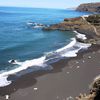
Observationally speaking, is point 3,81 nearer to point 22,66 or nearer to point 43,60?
point 22,66

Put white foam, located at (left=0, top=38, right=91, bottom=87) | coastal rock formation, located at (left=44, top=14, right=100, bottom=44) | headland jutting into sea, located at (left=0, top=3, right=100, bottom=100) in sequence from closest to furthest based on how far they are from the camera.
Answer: headland jutting into sea, located at (left=0, top=3, right=100, bottom=100), white foam, located at (left=0, top=38, right=91, bottom=87), coastal rock formation, located at (left=44, top=14, right=100, bottom=44)

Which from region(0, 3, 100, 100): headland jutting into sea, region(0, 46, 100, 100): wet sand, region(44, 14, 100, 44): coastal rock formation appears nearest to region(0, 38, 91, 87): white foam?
region(0, 3, 100, 100): headland jutting into sea

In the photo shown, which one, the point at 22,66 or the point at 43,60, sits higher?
the point at 22,66

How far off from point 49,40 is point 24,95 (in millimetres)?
34325

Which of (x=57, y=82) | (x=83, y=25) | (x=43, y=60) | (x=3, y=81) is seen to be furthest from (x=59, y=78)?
(x=83, y=25)

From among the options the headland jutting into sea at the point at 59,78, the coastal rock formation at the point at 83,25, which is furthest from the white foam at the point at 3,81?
the coastal rock formation at the point at 83,25

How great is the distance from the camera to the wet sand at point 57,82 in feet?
84.1

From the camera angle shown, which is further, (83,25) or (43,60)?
(83,25)

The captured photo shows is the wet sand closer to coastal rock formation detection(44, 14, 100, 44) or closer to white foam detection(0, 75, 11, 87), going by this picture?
white foam detection(0, 75, 11, 87)

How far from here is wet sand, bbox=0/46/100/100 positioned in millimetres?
25638

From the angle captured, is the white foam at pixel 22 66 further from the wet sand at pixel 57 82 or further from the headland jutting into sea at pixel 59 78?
the wet sand at pixel 57 82

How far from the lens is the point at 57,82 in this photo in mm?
29312

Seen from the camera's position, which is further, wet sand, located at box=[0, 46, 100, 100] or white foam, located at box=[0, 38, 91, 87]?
white foam, located at box=[0, 38, 91, 87]

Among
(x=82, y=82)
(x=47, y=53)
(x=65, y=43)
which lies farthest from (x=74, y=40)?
(x=82, y=82)
